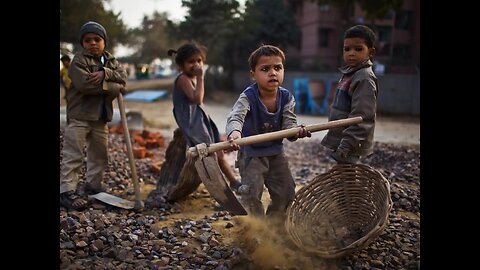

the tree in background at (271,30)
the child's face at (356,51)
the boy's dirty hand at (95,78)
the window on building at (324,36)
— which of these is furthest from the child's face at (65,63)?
the window on building at (324,36)

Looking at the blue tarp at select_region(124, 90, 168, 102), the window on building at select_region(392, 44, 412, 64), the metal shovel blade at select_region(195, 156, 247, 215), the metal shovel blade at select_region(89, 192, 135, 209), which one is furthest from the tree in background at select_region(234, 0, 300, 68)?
the metal shovel blade at select_region(195, 156, 247, 215)

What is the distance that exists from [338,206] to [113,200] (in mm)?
2169

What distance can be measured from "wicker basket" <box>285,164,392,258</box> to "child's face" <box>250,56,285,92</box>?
0.82 metres

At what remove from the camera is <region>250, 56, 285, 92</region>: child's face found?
10.4 ft

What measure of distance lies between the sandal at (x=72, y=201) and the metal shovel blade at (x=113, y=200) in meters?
0.18

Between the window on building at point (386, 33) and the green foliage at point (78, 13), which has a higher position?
the window on building at point (386, 33)

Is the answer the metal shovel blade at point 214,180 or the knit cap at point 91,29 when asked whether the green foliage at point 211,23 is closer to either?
the knit cap at point 91,29

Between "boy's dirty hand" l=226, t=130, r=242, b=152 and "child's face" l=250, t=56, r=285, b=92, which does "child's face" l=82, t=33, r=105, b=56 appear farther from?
"boy's dirty hand" l=226, t=130, r=242, b=152

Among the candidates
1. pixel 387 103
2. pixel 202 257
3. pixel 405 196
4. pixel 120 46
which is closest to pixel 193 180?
pixel 202 257

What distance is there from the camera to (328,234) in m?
3.26

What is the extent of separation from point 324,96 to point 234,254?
14.8 m

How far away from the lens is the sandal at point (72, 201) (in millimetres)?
3977

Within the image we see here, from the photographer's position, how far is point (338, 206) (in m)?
3.45
